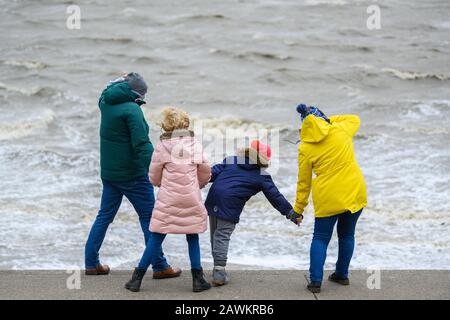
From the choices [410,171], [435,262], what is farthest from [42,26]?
[435,262]

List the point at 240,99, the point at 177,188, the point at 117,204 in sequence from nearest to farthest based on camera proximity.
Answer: the point at 177,188, the point at 117,204, the point at 240,99

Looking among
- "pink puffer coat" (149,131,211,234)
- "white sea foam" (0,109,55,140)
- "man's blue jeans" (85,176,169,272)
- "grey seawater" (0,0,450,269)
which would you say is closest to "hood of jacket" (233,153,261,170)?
"pink puffer coat" (149,131,211,234)

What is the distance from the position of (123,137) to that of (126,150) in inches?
3.8

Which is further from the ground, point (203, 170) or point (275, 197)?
point (203, 170)

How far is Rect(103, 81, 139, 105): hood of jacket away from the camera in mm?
5305

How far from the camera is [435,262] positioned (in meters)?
7.45

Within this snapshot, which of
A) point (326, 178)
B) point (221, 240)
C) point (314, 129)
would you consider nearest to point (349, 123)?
point (314, 129)

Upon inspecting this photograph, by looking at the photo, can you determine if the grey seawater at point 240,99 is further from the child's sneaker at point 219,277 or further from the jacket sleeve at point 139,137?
the jacket sleeve at point 139,137

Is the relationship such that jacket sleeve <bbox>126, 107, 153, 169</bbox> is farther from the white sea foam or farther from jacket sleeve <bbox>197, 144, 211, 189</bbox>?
the white sea foam

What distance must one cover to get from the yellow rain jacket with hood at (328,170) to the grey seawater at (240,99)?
2208 mm

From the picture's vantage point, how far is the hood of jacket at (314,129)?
5098mm

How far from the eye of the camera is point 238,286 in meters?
5.41

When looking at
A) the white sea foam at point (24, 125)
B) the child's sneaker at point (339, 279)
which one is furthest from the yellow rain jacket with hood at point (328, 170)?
the white sea foam at point (24, 125)

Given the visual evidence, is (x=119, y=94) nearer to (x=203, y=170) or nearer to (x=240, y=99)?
(x=203, y=170)
